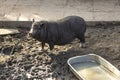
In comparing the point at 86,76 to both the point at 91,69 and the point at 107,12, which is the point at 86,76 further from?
the point at 107,12

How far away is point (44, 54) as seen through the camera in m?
7.64

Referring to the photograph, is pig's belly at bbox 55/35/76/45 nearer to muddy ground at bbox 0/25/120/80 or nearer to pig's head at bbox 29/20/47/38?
muddy ground at bbox 0/25/120/80

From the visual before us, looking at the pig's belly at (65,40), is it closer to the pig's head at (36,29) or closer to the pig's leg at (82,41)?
the pig's leg at (82,41)

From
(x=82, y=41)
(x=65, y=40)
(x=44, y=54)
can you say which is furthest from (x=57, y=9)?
(x=44, y=54)

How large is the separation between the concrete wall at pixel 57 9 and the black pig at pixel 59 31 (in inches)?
59.8

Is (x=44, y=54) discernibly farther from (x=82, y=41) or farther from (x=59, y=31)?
(x=82, y=41)

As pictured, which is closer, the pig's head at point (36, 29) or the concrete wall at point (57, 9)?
the pig's head at point (36, 29)

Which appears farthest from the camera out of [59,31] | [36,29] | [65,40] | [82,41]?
[82,41]

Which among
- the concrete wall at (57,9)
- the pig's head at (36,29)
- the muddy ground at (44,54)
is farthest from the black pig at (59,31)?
the concrete wall at (57,9)

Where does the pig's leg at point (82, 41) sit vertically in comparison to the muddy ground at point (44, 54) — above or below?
above

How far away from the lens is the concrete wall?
9.42 metres

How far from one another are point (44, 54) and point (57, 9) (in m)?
2.51

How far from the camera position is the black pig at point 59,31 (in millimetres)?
7199

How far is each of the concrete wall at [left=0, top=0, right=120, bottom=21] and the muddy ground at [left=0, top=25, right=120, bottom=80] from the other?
66 centimetres
